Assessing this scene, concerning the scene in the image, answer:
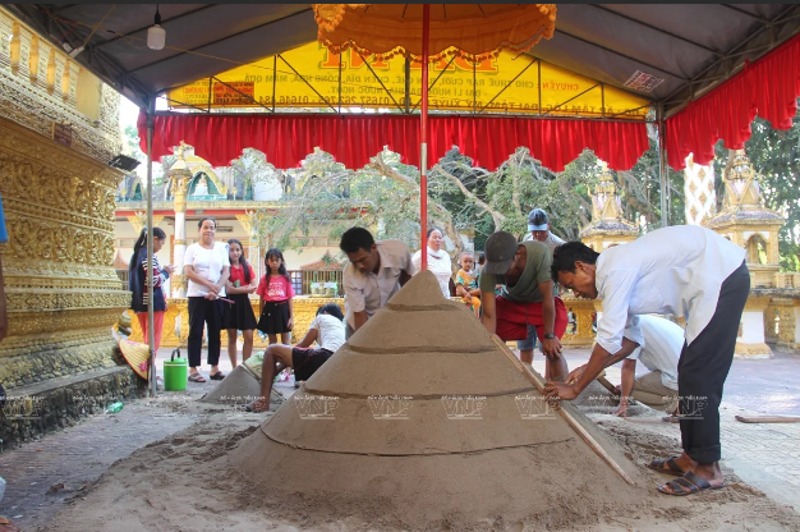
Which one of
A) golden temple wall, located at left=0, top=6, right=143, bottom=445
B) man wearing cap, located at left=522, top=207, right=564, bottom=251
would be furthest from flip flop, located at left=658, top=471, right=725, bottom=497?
golden temple wall, located at left=0, top=6, right=143, bottom=445

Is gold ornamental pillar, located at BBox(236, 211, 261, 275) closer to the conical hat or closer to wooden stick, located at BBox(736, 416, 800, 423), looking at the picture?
the conical hat

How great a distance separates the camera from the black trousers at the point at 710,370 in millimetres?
2904

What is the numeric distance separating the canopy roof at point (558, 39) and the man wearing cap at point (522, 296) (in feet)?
6.51

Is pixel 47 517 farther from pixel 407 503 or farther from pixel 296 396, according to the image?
pixel 407 503

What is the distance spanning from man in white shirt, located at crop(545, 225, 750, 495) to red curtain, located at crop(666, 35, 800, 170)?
2605 millimetres

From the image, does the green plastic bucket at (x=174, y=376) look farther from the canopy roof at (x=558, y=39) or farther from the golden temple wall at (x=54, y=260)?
the canopy roof at (x=558, y=39)

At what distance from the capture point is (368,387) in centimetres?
292

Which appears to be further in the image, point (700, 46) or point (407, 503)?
point (700, 46)

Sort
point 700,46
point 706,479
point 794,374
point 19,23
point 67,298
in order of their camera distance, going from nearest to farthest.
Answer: point 706,479 < point 19,23 < point 67,298 < point 700,46 < point 794,374

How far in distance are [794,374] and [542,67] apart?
5015 millimetres

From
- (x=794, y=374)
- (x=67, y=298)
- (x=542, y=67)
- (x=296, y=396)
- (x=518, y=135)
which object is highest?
(x=542, y=67)

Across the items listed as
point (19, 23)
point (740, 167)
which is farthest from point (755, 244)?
point (19, 23)

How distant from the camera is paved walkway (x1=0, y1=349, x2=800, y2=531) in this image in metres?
3.04

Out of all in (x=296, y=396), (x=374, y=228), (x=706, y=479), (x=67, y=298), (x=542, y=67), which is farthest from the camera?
(x=374, y=228)
